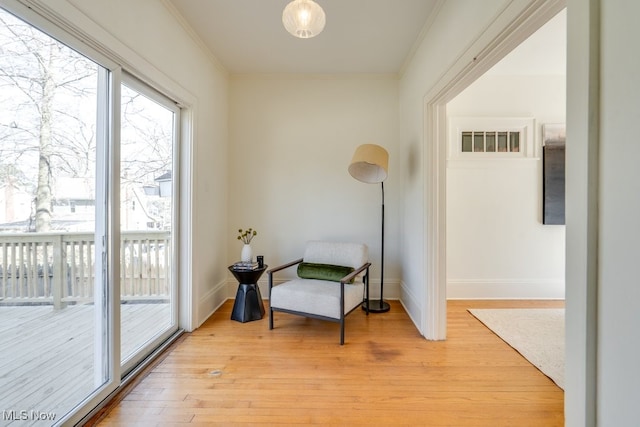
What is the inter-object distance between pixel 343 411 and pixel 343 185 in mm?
2388

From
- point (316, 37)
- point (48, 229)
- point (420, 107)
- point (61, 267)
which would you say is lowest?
point (61, 267)

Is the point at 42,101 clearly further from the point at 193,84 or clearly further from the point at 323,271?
the point at 323,271

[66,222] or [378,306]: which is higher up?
[66,222]

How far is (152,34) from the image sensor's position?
6.65 feet

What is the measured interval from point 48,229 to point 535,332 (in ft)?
12.3

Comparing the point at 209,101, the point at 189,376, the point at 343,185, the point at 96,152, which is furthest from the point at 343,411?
the point at 209,101

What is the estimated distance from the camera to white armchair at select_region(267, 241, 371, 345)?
8.19 feet

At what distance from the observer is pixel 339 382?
6.18ft

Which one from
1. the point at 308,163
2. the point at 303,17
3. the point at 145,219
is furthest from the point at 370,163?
the point at 145,219

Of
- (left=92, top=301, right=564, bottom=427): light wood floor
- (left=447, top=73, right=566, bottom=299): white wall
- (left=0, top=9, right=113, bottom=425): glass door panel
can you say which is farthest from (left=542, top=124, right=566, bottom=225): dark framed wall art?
(left=0, top=9, right=113, bottom=425): glass door panel

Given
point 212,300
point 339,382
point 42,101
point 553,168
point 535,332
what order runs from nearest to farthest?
point 42,101
point 339,382
point 535,332
point 212,300
point 553,168

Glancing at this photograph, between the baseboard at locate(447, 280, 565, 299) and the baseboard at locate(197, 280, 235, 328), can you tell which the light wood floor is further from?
the baseboard at locate(447, 280, 565, 299)

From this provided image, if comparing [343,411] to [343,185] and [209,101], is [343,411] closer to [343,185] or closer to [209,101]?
[343,185]

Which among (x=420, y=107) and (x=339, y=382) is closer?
(x=339, y=382)
